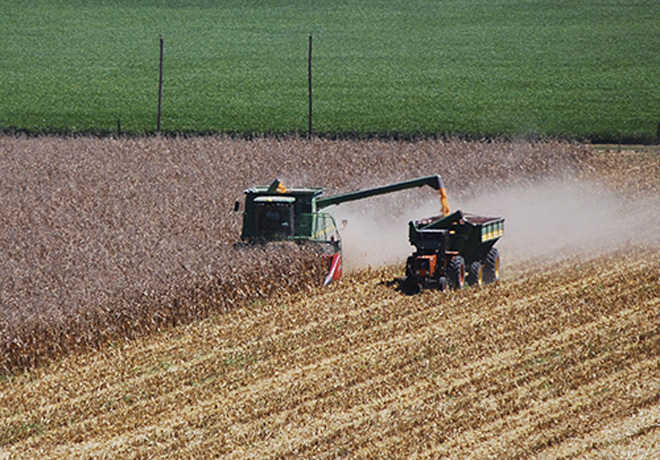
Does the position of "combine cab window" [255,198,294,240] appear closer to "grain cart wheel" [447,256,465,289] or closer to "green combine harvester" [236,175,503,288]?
"green combine harvester" [236,175,503,288]

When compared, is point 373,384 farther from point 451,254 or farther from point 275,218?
point 275,218

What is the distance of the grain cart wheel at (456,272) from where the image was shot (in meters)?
15.5

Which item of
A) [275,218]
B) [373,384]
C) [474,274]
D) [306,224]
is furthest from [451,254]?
[373,384]

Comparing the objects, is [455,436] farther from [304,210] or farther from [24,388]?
[304,210]

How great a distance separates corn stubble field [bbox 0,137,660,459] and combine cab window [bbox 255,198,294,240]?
0.44m

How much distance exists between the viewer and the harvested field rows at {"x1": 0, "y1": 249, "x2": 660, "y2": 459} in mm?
9734

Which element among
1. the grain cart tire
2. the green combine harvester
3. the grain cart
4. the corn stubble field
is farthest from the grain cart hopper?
the grain cart tire

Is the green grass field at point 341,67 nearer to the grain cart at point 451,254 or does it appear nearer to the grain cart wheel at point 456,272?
the grain cart at point 451,254

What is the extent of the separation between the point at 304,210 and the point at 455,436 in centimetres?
718

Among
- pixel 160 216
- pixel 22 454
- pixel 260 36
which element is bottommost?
pixel 22 454

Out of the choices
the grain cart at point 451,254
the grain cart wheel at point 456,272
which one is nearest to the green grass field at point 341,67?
the grain cart at point 451,254

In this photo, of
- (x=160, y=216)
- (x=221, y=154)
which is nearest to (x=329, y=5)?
(x=221, y=154)

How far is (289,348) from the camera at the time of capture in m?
A: 12.9

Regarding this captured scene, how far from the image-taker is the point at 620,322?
1359 centimetres
